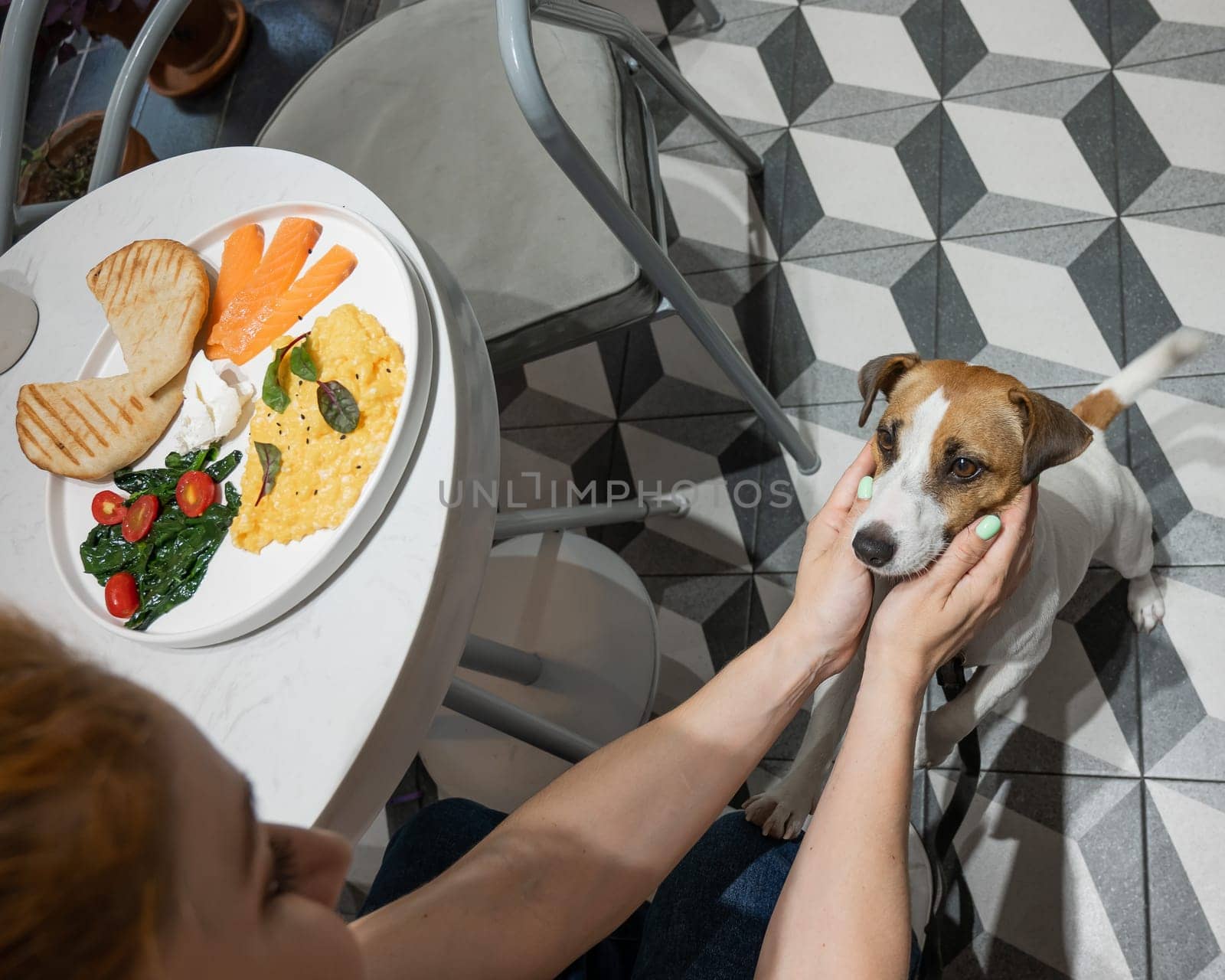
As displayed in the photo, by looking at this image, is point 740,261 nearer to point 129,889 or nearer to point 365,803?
point 365,803

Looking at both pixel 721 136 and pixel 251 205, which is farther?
pixel 721 136

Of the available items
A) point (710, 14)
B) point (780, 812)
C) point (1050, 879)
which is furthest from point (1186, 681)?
point (710, 14)

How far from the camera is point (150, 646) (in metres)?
0.88

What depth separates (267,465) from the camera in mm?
922

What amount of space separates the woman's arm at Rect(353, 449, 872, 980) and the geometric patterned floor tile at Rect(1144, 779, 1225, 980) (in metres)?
0.80

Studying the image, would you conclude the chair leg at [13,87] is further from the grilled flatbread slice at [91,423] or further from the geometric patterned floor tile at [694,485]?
the geometric patterned floor tile at [694,485]

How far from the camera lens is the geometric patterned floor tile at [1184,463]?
62.1 inches

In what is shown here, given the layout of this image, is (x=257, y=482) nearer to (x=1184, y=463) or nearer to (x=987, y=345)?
(x=987, y=345)

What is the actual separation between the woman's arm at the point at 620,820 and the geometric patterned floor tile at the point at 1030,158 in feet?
3.73

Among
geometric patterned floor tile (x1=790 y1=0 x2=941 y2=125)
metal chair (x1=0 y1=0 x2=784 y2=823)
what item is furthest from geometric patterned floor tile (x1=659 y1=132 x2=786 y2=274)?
metal chair (x1=0 y1=0 x2=784 y2=823)

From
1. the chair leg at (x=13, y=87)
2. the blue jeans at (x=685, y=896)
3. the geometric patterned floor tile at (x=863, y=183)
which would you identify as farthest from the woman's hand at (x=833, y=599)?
the chair leg at (x=13, y=87)

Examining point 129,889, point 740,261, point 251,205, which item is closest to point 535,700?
point 251,205

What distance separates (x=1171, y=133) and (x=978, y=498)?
138cm

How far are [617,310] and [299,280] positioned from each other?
0.52m
